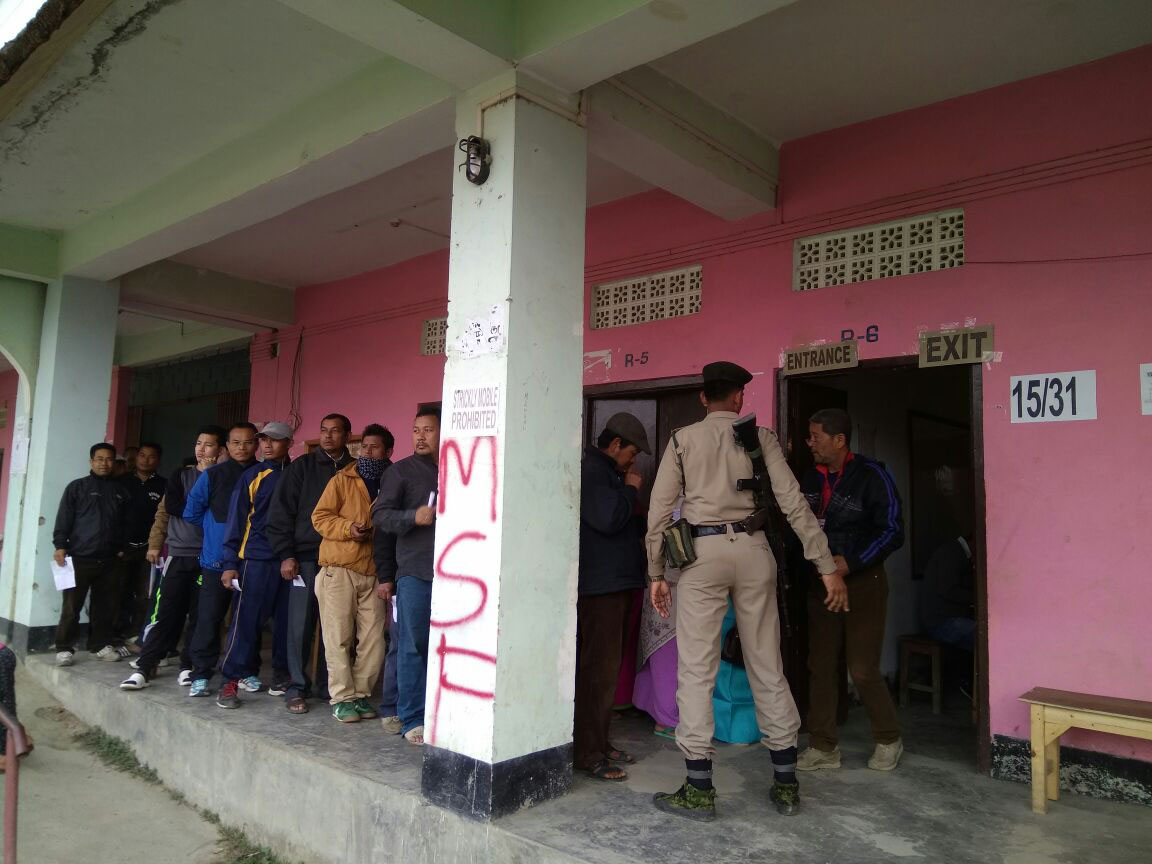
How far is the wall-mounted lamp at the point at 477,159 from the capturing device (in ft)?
11.6

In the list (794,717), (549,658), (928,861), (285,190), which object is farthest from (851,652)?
(285,190)

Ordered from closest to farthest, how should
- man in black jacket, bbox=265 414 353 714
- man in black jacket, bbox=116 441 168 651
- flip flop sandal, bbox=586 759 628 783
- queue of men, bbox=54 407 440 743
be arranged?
flip flop sandal, bbox=586 759 628 783
queue of men, bbox=54 407 440 743
man in black jacket, bbox=265 414 353 714
man in black jacket, bbox=116 441 168 651

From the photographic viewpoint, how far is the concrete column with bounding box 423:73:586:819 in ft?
10.7

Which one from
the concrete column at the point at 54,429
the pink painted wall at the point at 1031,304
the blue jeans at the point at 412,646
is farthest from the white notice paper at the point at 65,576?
the pink painted wall at the point at 1031,304

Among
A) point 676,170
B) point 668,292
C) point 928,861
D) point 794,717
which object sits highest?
point 676,170

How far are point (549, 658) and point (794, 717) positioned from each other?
3.44ft

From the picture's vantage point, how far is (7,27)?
12.7 ft

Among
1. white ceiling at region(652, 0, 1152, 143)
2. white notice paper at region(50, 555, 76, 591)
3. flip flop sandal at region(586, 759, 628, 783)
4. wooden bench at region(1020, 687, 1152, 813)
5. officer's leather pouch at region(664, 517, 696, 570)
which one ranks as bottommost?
flip flop sandal at region(586, 759, 628, 783)

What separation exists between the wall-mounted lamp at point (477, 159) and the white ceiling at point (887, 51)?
126cm

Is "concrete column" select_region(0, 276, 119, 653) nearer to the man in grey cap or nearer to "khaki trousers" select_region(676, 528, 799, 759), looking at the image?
the man in grey cap

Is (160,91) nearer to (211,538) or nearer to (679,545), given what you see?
(211,538)

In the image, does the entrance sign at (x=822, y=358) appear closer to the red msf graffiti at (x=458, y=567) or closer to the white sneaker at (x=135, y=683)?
the red msf graffiti at (x=458, y=567)

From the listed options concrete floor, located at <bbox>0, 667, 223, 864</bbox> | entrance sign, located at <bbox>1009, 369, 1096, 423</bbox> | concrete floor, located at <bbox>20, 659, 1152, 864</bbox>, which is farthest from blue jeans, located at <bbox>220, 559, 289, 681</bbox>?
entrance sign, located at <bbox>1009, 369, 1096, 423</bbox>

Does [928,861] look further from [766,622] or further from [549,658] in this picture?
[549,658]
